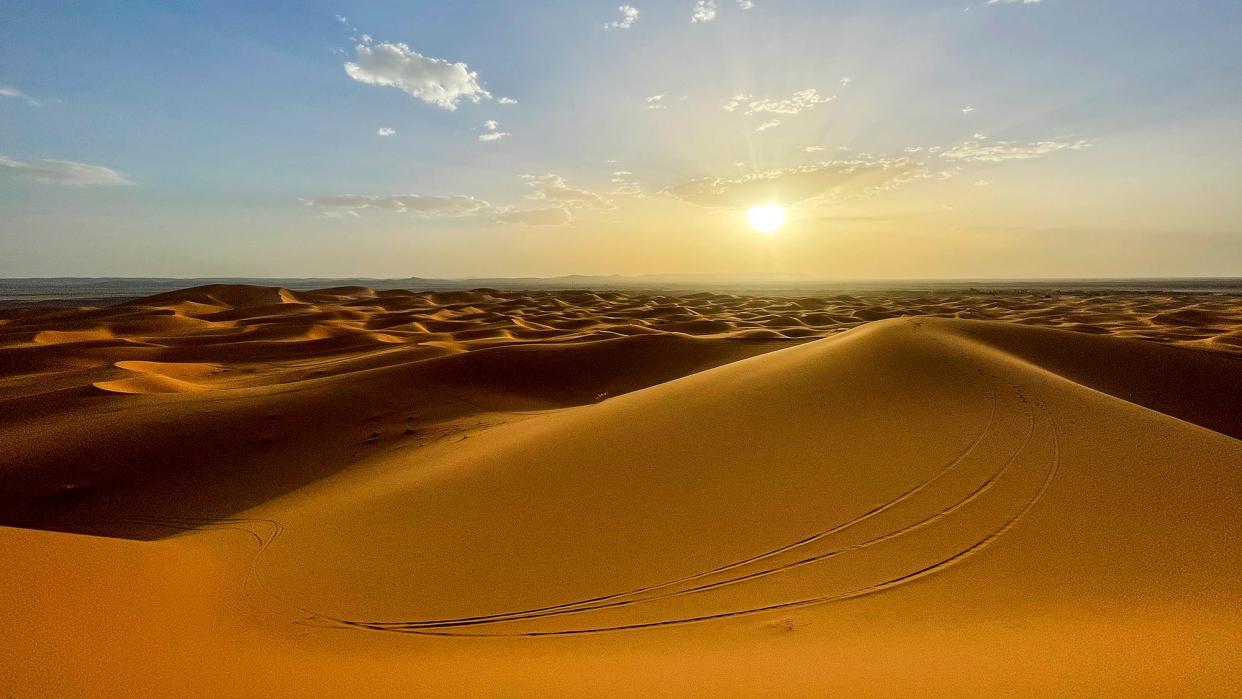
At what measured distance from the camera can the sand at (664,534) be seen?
10.1 feet

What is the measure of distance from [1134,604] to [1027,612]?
779 millimetres

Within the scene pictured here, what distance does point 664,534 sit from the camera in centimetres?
522

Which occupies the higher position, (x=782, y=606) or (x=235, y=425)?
(x=782, y=606)

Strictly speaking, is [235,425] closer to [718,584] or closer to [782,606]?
[718,584]

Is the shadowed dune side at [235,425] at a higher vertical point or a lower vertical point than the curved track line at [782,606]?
→ lower

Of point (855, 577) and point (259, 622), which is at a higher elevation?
point (855, 577)

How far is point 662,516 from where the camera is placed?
18.4ft

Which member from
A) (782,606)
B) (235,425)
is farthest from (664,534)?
(235,425)

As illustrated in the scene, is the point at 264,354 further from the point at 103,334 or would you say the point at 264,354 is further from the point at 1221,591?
the point at 1221,591

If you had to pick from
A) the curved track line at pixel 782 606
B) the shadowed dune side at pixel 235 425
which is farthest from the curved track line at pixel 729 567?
Answer: the shadowed dune side at pixel 235 425

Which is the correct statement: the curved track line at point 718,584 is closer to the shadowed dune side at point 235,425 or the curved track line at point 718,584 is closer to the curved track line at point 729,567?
the curved track line at point 729,567

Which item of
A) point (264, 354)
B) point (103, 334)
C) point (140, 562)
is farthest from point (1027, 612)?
point (103, 334)

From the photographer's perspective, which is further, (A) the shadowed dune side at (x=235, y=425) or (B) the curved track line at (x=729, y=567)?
(A) the shadowed dune side at (x=235, y=425)

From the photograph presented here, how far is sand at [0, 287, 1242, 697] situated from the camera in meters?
3.09
